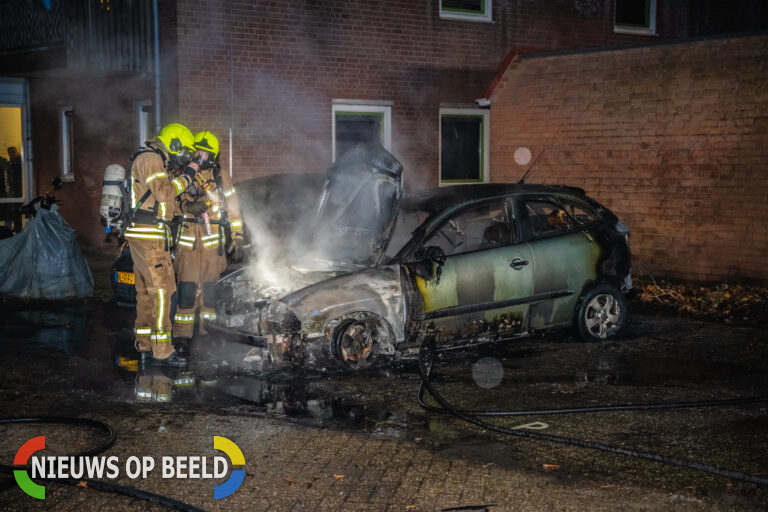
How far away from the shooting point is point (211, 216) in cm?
797

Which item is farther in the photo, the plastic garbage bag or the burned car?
the plastic garbage bag

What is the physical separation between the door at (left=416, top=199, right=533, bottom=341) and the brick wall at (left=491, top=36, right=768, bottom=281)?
16.1 feet

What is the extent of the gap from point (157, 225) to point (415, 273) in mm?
2268

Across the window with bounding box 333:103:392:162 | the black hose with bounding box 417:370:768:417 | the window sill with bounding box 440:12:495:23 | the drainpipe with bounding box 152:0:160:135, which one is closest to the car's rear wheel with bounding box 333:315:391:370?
the black hose with bounding box 417:370:768:417

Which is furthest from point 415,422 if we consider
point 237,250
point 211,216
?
point 237,250

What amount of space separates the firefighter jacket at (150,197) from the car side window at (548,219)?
328 centimetres

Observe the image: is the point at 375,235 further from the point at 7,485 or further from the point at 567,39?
the point at 567,39

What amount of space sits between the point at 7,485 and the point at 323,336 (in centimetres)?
290

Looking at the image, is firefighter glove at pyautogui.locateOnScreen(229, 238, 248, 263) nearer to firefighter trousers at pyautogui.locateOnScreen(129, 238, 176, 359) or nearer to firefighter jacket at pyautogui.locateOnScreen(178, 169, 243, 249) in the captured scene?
firefighter jacket at pyautogui.locateOnScreen(178, 169, 243, 249)

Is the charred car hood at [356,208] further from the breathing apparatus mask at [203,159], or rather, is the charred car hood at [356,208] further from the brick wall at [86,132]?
the brick wall at [86,132]

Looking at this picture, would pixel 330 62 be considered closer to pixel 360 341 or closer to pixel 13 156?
pixel 13 156

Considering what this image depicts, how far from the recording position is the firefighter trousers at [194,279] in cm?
791

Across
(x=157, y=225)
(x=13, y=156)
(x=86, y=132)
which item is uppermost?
(x=86, y=132)

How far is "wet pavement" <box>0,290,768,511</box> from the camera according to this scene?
180 inches
